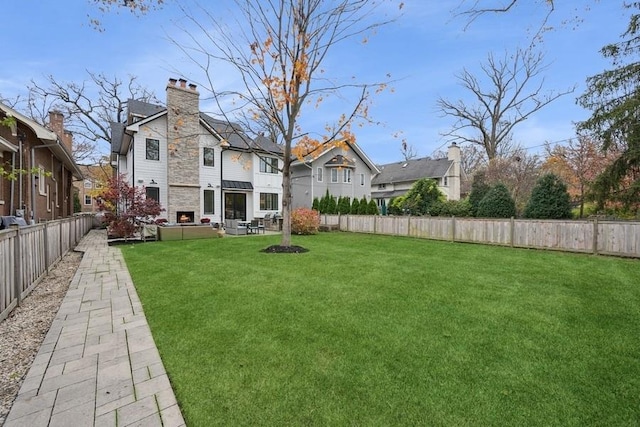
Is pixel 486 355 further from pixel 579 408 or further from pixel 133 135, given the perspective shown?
pixel 133 135

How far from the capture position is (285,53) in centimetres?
962

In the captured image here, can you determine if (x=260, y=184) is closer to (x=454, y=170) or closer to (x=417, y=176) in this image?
(x=417, y=176)

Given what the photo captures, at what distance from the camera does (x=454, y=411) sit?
88.1 inches

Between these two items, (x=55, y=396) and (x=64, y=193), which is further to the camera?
(x=64, y=193)

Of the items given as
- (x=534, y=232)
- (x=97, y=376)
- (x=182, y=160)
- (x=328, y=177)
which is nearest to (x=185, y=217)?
(x=182, y=160)

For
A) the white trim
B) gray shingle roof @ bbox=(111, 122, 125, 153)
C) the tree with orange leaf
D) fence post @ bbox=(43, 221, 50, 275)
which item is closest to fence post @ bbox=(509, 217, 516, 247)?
the tree with orange leaf

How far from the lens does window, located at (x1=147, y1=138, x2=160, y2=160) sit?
17.7 metres

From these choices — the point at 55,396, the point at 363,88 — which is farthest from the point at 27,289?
the point at 363,88

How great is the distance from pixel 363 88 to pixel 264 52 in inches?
124

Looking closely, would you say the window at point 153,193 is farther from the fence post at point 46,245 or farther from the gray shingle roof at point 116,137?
the fence post at point 46,245

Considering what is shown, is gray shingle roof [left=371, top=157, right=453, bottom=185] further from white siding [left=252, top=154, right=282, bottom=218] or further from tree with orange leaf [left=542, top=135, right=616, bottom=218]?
white siding [left=252, top=154, right=282, bottom=218]

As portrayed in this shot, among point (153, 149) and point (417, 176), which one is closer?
point (153, 149)

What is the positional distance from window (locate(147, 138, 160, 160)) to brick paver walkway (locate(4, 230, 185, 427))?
1472 centimetres

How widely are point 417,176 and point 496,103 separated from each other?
9165 mm
